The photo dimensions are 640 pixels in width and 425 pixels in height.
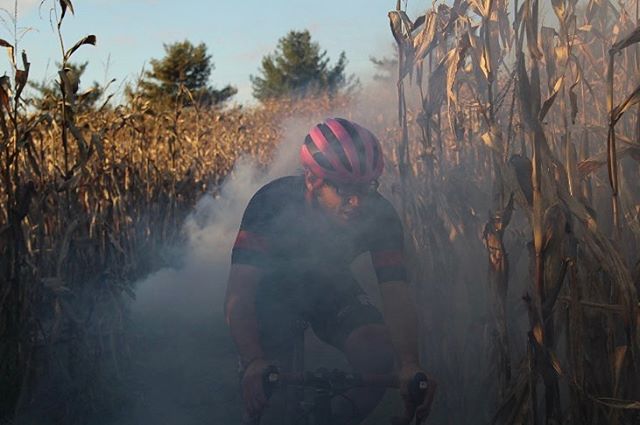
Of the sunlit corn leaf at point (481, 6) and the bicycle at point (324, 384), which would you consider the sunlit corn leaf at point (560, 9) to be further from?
the bicycle at point (324, 384)

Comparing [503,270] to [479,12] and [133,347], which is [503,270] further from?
[133,347]

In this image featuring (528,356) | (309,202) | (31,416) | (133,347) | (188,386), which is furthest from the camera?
(133,347)

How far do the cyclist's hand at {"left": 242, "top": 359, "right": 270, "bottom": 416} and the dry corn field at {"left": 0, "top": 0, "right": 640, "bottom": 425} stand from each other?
2.77 feet

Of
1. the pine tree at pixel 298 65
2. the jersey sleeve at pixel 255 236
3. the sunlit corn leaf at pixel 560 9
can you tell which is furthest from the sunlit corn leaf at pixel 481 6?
the pine tree at pixel 298 65

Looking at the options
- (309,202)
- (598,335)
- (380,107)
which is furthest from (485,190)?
(380,107)

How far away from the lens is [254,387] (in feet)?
9.61

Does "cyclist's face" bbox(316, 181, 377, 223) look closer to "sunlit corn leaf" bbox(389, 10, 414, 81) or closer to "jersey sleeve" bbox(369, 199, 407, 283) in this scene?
"jersey sleeve" bbox(369, 199, 407, 283)

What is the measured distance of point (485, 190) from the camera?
462 centimetres

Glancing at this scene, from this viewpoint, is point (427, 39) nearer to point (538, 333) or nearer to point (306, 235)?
point (306, 235)

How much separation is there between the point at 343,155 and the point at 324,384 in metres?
1.06

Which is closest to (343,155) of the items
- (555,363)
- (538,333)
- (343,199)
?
(343,199)

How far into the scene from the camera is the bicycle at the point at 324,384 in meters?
2.82

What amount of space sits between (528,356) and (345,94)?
15996mm

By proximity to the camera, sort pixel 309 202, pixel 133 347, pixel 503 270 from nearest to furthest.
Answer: pixel 503 270
pixel 309 202
pixel 133 347
